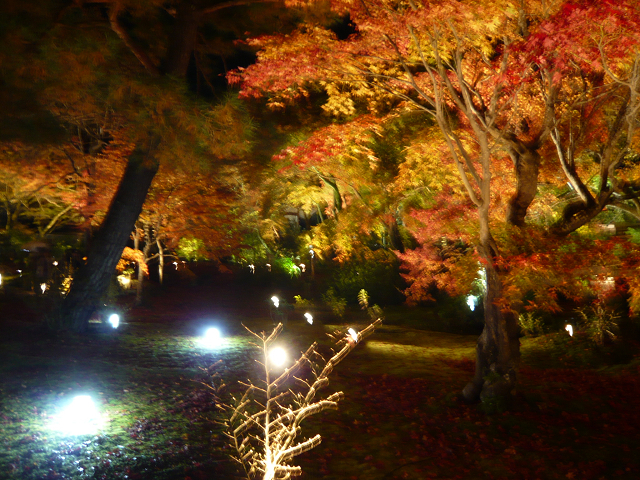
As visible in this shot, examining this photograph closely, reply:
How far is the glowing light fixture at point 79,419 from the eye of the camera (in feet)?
17.0

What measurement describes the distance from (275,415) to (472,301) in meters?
10.8

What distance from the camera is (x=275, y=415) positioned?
21.0ft

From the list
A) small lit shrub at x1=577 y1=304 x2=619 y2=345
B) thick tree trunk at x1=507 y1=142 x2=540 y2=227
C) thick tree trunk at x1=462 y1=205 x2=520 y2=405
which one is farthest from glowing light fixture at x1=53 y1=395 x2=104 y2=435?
small lit shrub at x1=577 y1=304 x2=619 y2=345

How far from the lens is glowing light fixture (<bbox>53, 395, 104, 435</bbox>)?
518cm

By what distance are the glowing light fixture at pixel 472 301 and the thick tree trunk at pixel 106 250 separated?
1113cm

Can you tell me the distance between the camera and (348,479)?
4.90m

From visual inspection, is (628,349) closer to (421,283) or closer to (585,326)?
(585,326)

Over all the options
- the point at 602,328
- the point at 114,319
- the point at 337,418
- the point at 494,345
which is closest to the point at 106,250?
the point at 114,319

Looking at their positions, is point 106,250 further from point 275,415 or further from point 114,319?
point 275,415

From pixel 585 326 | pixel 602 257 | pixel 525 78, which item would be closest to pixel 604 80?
pixel 525 78

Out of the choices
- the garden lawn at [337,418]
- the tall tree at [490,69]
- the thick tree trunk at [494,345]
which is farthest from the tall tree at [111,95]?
the thick tree trunk at [494,345]

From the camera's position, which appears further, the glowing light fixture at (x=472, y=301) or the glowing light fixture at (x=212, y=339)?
the glowing light fixture at (x=472, y=301)

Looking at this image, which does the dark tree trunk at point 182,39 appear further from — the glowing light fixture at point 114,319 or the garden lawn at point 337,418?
the garden lawn at point 337,418

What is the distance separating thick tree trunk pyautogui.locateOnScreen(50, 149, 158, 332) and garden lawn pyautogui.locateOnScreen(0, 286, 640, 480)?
23.5 inches
